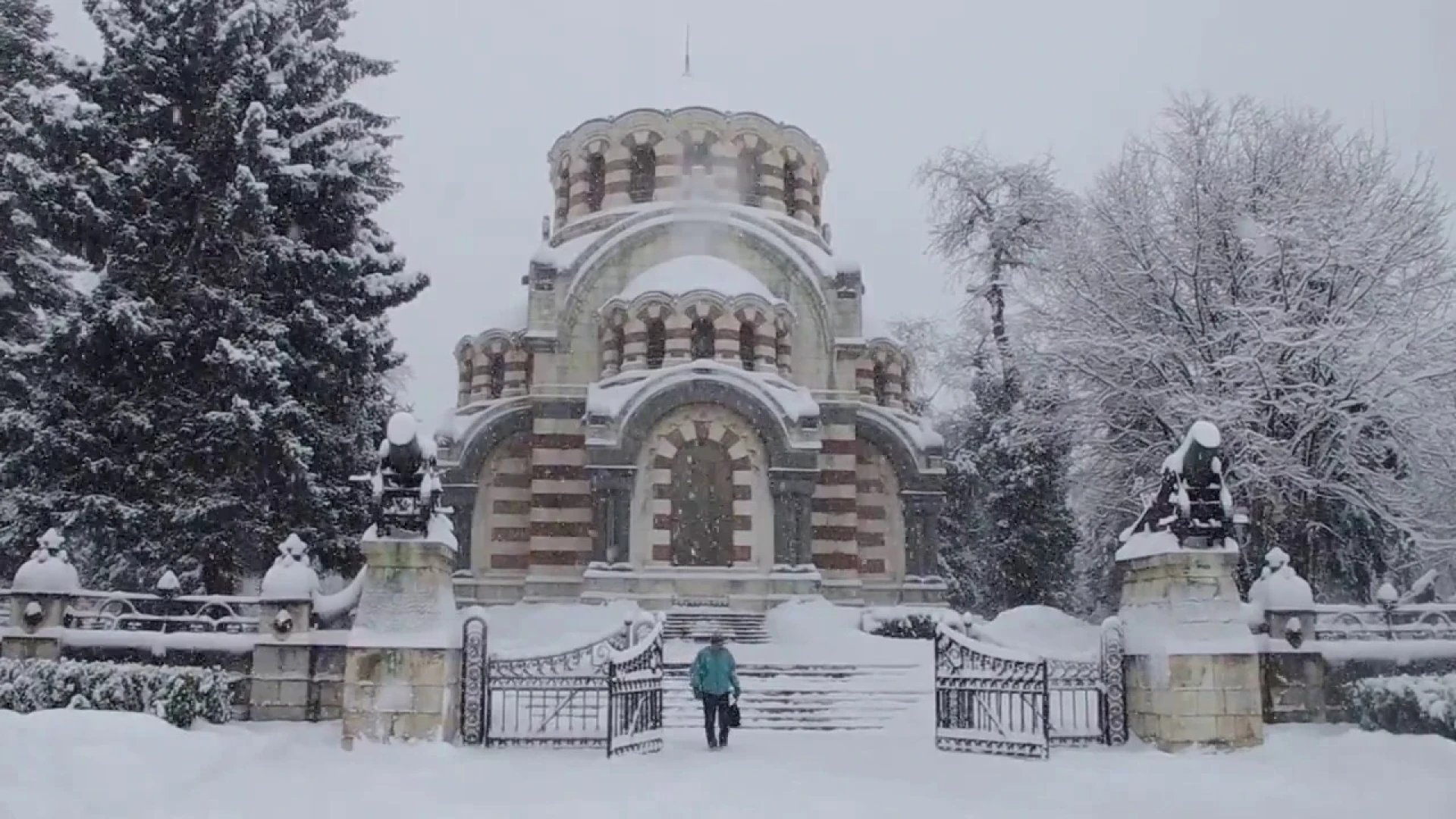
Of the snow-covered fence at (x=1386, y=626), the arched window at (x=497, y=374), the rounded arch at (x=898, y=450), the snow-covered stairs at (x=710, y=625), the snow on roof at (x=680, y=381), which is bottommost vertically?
the snow-covered stairs at (x=710, y=625)

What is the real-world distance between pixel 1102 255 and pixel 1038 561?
38.4ft

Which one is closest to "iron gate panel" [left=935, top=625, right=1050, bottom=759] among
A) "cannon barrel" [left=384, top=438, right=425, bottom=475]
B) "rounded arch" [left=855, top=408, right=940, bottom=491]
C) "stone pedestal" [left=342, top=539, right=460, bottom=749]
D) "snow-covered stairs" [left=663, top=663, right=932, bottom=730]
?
"snow-covered stairs" [left=663, top=663, right=932, bottom=730]

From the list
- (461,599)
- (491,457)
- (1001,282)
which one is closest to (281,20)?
(491,457)

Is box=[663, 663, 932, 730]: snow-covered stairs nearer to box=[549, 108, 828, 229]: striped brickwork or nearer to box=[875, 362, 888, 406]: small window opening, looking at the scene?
box=[875, 362, 888, 406]: small window opening

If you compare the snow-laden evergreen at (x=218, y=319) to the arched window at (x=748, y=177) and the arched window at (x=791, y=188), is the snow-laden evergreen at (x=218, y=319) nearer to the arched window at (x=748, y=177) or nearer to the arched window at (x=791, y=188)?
the arched window at (x=748, y=177)

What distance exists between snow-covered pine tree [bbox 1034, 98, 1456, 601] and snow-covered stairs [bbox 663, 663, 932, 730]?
6.51 m

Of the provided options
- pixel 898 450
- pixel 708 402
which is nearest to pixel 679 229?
pixel 708 402

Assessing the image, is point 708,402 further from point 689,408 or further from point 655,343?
point 655,343

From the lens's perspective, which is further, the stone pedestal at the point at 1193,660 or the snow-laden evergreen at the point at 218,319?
the snow-laden evergreen at the point at 218,319

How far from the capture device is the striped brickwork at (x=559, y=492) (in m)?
24.7

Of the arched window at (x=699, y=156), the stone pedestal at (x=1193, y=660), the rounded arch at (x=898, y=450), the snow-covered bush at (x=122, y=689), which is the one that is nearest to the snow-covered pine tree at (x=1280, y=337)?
the rounded arch at (x=898, y=450)

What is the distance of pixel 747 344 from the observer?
2556 centimetres

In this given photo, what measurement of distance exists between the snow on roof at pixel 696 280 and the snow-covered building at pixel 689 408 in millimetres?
75

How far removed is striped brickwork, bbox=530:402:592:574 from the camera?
24656mm
